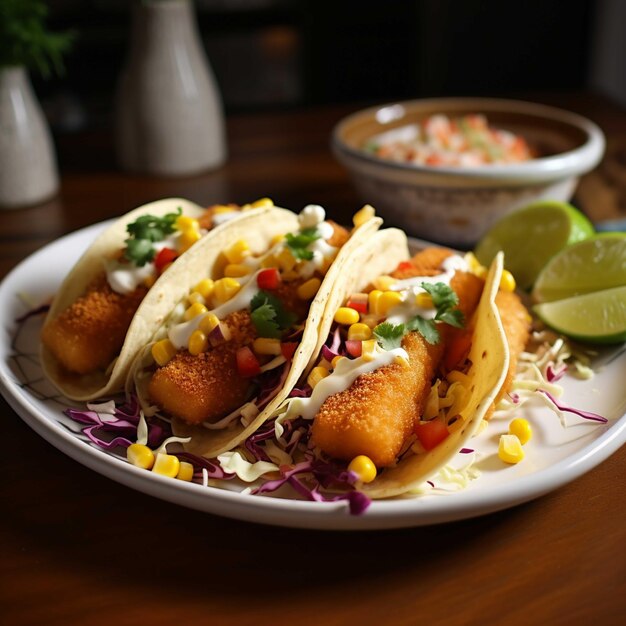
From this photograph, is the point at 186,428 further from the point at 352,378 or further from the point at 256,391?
the point at 352,378

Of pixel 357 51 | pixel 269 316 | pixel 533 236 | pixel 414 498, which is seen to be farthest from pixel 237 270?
pixel 357 51

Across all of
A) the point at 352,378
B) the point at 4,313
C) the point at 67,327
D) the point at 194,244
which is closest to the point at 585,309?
the point at 352,378

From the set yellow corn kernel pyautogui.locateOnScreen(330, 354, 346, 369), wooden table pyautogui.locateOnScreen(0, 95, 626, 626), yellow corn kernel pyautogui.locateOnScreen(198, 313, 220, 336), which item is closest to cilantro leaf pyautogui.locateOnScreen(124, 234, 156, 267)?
yellow corn kernel pyautogui.locateOnScreen(198, 313, 220, 336)

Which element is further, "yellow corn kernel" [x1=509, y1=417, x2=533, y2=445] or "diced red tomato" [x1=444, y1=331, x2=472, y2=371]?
"diced red tomato" [x1=444, y1=331, x2=472, y2=371]

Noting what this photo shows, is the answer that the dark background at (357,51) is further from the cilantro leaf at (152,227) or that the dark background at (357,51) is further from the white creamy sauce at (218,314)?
the white creamy sauce at (218,314)

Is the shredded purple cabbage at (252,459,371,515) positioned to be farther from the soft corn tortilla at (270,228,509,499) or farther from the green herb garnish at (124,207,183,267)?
the green herb garnish at (124,207,183,267)
